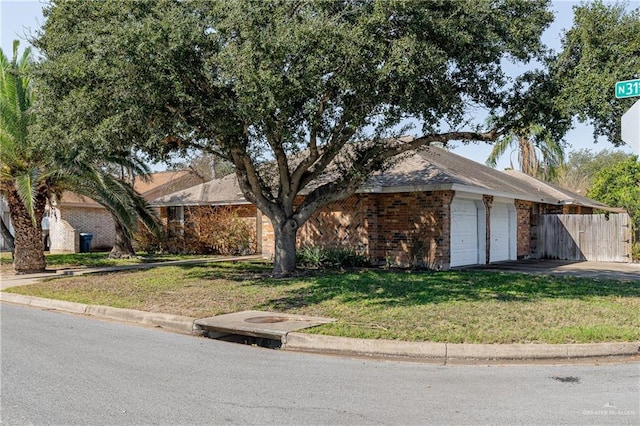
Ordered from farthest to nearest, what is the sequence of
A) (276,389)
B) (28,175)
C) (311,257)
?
(311,257) → (28,175) → (276,389)

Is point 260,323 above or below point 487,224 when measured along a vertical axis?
below

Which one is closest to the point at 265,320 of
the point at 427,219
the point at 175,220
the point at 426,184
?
the point at 426,184

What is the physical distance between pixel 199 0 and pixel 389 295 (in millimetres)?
7251

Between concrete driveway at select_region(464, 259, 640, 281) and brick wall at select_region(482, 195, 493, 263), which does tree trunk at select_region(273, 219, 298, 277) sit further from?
brick wall at select_region(482, 195, 493, 263)

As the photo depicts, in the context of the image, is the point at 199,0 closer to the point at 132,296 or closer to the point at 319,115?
the point at 319,115

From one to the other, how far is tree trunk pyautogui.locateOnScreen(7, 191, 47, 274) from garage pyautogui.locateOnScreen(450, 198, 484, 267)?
13.3m

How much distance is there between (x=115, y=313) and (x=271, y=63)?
5.82 metres

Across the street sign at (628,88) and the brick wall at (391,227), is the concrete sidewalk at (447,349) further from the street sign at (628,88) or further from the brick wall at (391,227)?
the brick wall at (391,227)

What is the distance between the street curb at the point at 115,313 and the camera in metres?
9.86

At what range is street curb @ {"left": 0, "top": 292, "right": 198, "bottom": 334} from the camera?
986 centimetres

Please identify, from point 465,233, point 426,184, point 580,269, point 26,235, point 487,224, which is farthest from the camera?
point 487,224

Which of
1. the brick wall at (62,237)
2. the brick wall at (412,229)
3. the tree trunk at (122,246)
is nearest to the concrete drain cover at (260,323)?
the brick wall at (412,229)

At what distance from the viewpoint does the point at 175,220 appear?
88.0 ft

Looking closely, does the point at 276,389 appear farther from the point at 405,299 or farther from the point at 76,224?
the point at 76,224
